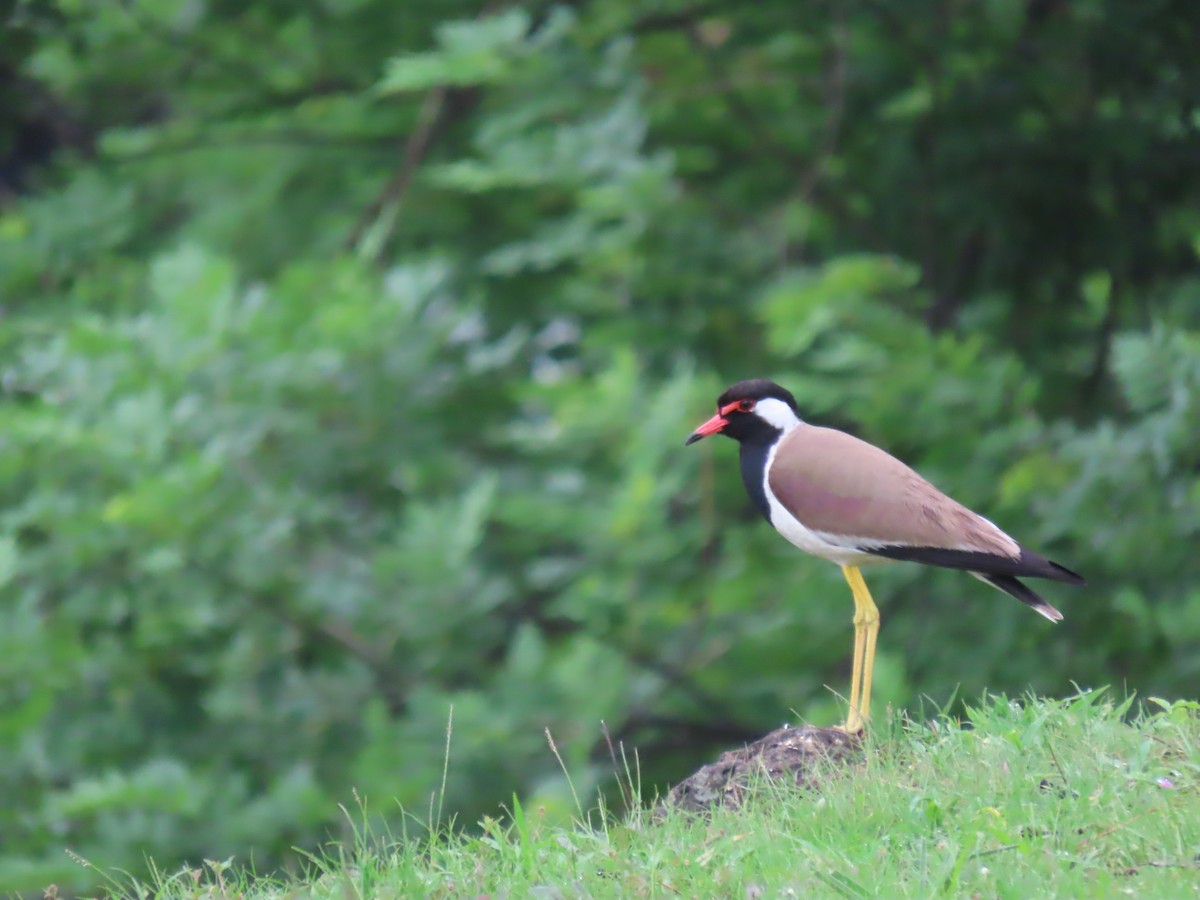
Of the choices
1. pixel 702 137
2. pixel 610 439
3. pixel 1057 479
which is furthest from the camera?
pixel 702 137

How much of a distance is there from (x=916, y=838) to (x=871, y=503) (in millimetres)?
1850

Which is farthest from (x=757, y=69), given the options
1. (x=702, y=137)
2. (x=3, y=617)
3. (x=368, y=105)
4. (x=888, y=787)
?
(x=888, y=787)

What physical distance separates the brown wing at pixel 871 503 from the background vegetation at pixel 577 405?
2061 millimetres

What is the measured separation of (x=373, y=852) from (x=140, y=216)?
7852 millimetres

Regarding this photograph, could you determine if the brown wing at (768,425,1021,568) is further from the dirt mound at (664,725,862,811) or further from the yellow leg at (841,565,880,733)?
the dirt mound at (664,725,862,811)

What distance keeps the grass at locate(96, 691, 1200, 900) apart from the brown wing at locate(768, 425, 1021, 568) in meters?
0.78

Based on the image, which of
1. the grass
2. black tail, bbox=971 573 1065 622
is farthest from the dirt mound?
black tail, bbox=971 573 1065 622

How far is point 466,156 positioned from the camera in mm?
11422

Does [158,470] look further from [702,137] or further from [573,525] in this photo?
[702,137]

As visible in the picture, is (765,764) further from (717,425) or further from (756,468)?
(717,425)

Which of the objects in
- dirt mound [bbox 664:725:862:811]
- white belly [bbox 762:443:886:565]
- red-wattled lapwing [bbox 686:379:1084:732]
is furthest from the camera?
white belly [bbox 762:443:886:565]

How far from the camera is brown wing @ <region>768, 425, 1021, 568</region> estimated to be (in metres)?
6.15

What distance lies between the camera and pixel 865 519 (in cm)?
624

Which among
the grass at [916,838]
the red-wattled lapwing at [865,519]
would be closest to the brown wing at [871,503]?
the red-wattled lapwing at [865,519]
